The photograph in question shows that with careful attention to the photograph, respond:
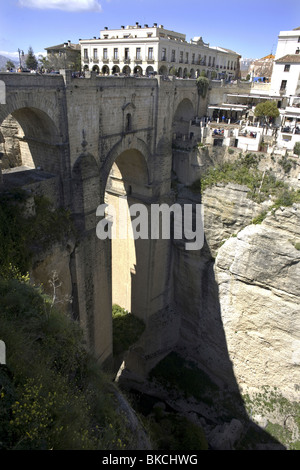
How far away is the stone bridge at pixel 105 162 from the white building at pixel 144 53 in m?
10.2

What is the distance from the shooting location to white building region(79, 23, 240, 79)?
29.5m

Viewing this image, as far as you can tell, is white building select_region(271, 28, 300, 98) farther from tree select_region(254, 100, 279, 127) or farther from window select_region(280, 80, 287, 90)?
tree select_region(254, 100, 279, 127)

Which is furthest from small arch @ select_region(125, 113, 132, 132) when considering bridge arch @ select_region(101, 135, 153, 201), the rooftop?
the rooftop

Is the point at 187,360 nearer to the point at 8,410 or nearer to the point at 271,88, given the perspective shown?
the point at 8,410

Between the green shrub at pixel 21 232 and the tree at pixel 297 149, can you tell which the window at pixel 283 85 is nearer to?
the tree at pixel 297 149

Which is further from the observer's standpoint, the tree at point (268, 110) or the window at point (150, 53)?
the window at point (150, 53)

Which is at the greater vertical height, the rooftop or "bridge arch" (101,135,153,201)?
the rooftop

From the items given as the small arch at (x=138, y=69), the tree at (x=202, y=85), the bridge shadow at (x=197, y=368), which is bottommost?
the bridge shadow at (x=197, y=368)

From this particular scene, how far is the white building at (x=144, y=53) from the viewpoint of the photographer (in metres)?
29.5

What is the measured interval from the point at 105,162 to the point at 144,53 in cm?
2046

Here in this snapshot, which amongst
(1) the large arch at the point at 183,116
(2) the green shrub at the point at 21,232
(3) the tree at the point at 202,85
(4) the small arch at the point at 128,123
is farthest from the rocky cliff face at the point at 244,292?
(2) the green shrub at the point at 21,232

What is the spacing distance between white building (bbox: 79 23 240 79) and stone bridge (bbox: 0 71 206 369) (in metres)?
10.2

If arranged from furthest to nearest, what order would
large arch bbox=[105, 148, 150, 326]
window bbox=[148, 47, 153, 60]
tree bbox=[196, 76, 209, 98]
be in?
window bbox=[148, 47, 153, 60], tree bbox=[196, 76, 209, 98], large arch bbox=[105, 148, 150, 326]

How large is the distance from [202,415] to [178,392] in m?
1.83
